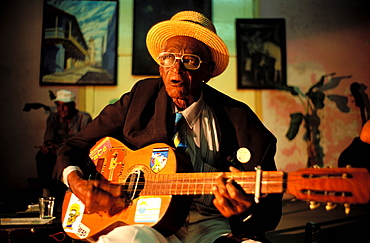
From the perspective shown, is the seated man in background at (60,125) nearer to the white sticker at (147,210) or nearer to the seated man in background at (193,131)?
the seated man in background at (193,131)

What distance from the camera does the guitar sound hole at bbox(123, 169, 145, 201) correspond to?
2.10 metres

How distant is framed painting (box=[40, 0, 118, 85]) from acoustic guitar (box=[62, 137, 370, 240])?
16.1 feet

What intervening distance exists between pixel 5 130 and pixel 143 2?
375 centimetres

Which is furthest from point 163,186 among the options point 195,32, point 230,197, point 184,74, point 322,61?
point 322,61

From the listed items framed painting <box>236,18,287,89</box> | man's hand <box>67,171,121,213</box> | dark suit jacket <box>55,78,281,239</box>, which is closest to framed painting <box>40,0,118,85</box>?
framed painting <box>236,18,287,89</box>

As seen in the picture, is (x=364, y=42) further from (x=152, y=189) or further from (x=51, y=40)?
(x=152, y=189)

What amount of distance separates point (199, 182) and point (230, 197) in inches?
7.3

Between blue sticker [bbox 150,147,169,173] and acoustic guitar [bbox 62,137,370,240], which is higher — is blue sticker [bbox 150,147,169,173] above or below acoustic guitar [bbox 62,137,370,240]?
above

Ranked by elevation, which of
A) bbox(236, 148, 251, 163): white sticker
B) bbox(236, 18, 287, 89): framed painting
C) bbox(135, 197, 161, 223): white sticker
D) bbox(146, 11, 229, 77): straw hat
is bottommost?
bbox(135, 197, 161, 223): white sticker

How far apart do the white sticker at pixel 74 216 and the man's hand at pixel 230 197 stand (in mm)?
938

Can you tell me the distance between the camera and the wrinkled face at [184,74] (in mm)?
2408

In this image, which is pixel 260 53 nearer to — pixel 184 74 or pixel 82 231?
pixel 184 74

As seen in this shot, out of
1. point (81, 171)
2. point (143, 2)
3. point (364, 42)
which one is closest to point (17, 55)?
point (143, 2)

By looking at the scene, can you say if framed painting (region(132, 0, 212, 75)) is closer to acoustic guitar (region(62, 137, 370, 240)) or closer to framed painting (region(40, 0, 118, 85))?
framed painting (region(40, 0, 118, 85))
